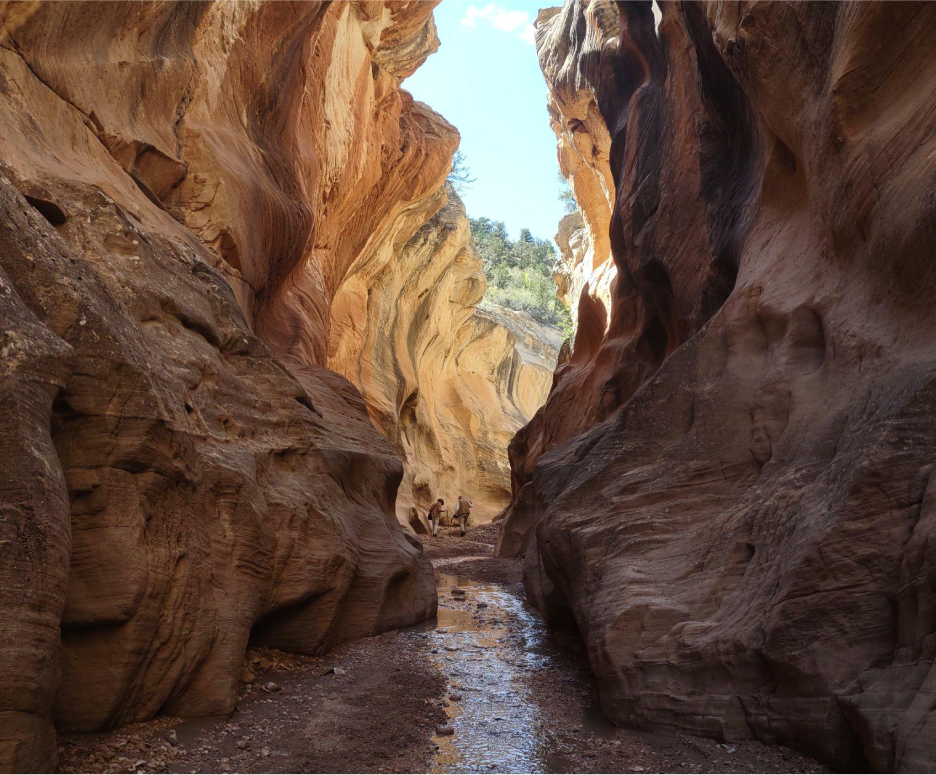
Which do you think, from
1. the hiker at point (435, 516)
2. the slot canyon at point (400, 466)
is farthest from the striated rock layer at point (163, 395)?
the hiker at point (435, 516)

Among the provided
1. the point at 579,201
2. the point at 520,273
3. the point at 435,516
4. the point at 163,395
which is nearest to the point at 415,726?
the point at 163,395

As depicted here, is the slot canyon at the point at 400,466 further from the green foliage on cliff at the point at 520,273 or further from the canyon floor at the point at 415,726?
the green foliage on cliff at the point at 520,273

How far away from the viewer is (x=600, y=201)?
2273cm

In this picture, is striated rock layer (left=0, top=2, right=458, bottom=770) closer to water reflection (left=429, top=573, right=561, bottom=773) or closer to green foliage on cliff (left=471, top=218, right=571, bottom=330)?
water reflection (left=429, top=573, right=561, bottom=773)

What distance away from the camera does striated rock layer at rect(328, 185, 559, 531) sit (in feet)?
77.2

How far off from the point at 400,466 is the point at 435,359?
20079 millimetres

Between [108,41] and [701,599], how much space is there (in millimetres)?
9409

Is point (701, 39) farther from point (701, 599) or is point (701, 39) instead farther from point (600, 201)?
point (600, 201)

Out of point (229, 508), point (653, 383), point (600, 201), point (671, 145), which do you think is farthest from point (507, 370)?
point (229, 508)

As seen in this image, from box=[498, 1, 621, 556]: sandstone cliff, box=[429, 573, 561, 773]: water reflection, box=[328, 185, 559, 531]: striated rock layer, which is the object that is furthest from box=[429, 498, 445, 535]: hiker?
box=[429, 573, 561, 773]: water reflection

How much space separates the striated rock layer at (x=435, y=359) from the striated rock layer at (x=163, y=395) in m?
9.01

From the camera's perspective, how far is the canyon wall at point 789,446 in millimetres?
4660

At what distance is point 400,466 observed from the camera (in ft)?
35.4

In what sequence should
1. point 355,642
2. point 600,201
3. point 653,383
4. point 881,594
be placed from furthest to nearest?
point 600,201, point 653,383, point 355,642, point 881,594
